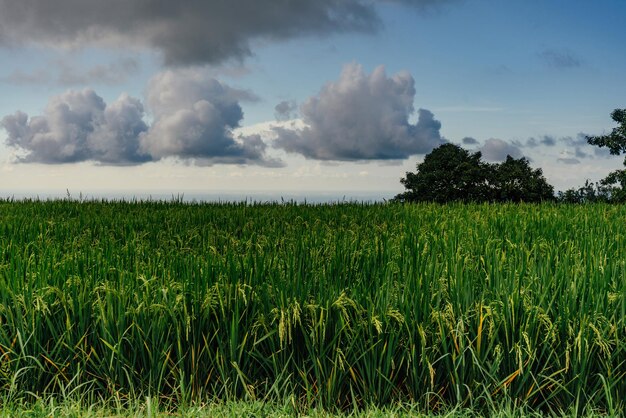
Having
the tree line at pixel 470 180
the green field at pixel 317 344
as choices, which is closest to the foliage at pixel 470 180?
the tree line at pixel 470 180

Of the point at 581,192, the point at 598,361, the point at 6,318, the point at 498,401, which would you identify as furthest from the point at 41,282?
the point at 581,192

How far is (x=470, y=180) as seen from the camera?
25.8m

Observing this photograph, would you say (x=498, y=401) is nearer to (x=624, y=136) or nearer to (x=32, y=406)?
(x=32, y=406)

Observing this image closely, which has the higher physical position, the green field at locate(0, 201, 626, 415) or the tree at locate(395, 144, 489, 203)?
the tree at locate(395, 144, 489, 203)

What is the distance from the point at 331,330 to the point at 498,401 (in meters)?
1.19

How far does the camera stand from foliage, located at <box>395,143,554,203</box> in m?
25.6

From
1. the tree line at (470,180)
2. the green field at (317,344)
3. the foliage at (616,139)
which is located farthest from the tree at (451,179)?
the green field at (317,344)

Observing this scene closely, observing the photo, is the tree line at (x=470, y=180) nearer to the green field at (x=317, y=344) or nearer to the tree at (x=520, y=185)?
the tree at (x=520, y=185)

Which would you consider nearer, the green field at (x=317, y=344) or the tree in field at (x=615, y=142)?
the green field at (x=317, y=344)

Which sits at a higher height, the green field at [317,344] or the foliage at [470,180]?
the foliage at [470,180]

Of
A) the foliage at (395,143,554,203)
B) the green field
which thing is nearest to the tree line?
the foliage at (395,143,554,203)

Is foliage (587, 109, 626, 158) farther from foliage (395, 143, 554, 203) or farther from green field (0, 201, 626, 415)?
green field (0, 201, 626, 415)

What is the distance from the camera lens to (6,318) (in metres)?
4.24

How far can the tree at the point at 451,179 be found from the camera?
25.9m
